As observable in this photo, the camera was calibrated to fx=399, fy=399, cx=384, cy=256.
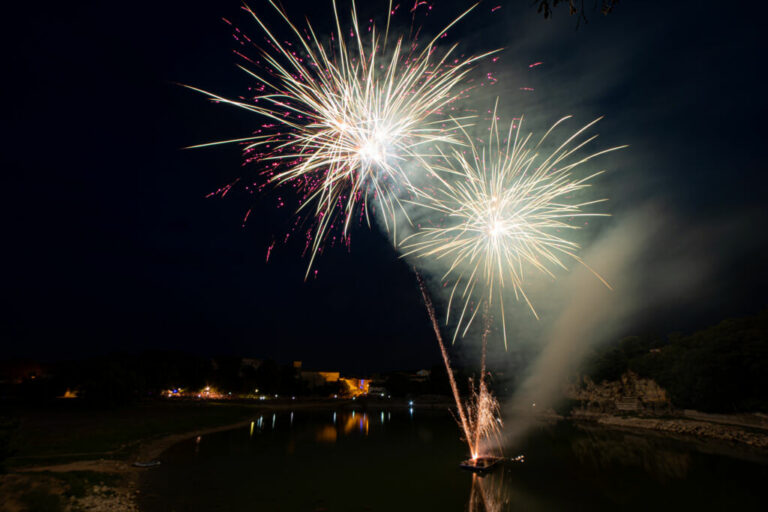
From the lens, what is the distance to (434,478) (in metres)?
19.2

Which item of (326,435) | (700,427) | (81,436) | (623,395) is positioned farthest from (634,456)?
(81,436)

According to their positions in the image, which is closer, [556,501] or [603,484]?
[556,501]

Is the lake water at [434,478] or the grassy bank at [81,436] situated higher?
the grassy bank at [81,436]

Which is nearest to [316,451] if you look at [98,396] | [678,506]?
[678,506]

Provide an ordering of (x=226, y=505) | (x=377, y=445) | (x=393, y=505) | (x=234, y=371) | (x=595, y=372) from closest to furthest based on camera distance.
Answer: (x=226, y=505) < (x=393, y=505) < (x=377, y=445) < (x=595, y=372) < (x=234, y=371)

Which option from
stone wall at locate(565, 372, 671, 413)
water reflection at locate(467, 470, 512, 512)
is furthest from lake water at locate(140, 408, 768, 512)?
stone wall at locate(565, 372, 671, 413)

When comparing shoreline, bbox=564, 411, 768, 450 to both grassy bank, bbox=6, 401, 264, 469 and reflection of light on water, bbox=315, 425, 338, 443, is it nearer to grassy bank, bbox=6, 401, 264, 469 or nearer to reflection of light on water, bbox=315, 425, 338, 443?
reflection of light on water, bbox=315, 425, 338, 443

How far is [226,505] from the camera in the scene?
13625 mm

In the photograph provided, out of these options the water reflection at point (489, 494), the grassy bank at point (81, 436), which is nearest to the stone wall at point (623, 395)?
the water reflection at point (489, 494)

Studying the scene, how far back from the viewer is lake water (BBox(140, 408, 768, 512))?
1490 cm

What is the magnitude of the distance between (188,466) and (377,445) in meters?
14.5

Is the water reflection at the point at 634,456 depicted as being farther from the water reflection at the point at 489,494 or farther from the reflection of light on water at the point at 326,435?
the reflection of light on water at the point at 326,435

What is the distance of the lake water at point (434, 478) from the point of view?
14.9m

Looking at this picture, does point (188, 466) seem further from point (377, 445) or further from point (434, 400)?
point (434, 400)
